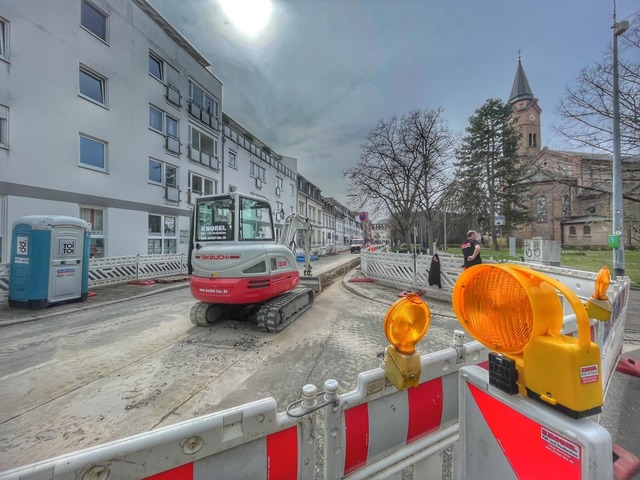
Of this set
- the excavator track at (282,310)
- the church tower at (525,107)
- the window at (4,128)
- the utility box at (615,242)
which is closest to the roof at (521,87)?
the church tower at (525,107)

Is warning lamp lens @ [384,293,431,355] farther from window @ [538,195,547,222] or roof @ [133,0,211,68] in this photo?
window @ [538,195,547,222]

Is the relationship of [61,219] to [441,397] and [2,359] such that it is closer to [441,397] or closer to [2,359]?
[2,359]

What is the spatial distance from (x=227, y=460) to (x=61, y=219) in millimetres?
9587

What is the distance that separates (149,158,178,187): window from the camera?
14172mm

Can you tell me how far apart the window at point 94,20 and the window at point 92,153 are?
14.2ft

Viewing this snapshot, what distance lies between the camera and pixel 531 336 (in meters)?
1.19

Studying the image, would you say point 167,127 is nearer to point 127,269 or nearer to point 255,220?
point 127,269

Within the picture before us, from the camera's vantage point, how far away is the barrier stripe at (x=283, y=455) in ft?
4.17

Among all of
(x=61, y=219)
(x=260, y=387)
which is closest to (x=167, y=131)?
(x=61, y=219)

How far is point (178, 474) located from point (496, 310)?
150cm

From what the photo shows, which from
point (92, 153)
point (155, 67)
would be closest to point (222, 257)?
point (92, 153)

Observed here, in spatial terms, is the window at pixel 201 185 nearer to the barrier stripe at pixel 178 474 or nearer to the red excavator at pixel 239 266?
the red excavator at pixel 239 266

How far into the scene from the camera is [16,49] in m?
8.96

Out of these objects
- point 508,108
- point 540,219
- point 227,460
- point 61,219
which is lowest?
point 227,460
